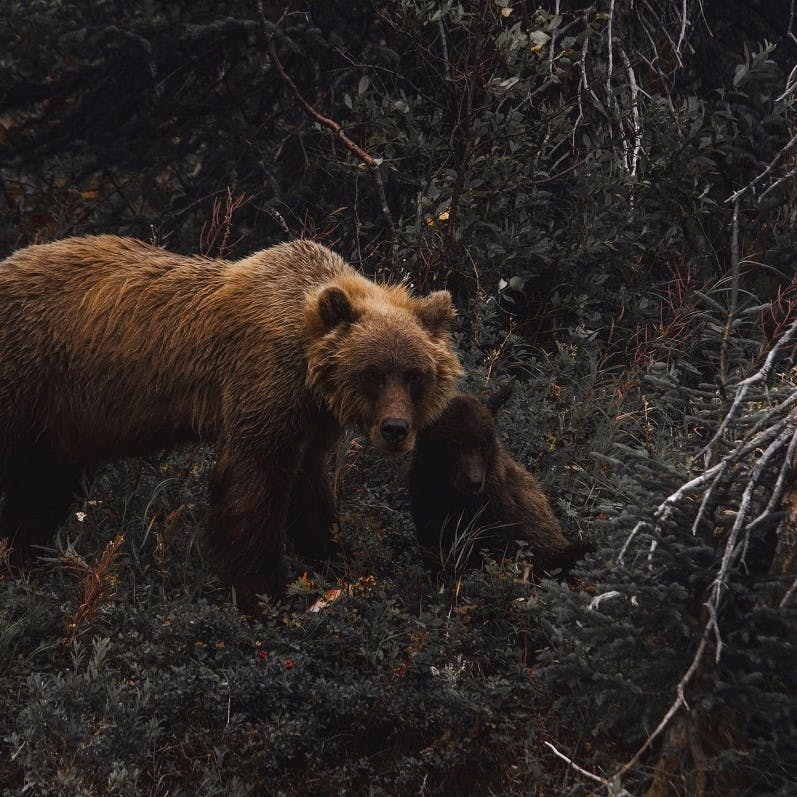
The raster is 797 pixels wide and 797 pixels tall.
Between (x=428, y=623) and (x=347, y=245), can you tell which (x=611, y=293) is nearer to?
(x=347, y=245)

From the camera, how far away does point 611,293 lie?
24.6 feet

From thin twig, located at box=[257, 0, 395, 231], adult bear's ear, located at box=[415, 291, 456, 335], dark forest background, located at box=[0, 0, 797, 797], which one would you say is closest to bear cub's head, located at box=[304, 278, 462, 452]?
adult bear's ear, located at box=[415, 291, 456, 335]

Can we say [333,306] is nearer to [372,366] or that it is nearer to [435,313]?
[372,366]

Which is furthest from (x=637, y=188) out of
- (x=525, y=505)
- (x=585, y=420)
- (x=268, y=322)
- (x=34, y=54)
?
(x=34, y=54)

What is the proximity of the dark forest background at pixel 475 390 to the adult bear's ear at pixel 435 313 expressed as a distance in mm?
981

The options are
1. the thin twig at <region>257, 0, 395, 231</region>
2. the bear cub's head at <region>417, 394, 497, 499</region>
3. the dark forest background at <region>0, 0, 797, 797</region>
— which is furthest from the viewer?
the thin twig at <region>257, 0, 395, 231</region>

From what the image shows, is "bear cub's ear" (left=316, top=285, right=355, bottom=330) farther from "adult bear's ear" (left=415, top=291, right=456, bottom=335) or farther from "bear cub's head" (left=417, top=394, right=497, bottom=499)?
"bear cub's head" (left=417, top=394, right=497, bottom=499)

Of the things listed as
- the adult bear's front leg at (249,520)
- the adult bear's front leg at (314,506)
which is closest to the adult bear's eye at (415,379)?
the adult bear's front leg at (314,506)

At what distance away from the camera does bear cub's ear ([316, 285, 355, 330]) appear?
4.84m

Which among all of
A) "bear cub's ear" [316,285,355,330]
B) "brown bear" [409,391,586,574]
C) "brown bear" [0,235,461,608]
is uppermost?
"bear cub's ear" [316,285,355,330]

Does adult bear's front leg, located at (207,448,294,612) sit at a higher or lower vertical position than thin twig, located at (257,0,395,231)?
lower

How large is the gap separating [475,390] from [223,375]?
1817 mm

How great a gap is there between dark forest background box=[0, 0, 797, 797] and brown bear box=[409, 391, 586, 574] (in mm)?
234

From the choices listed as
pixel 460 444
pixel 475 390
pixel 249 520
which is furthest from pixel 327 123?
Answer: pixel 249 520
